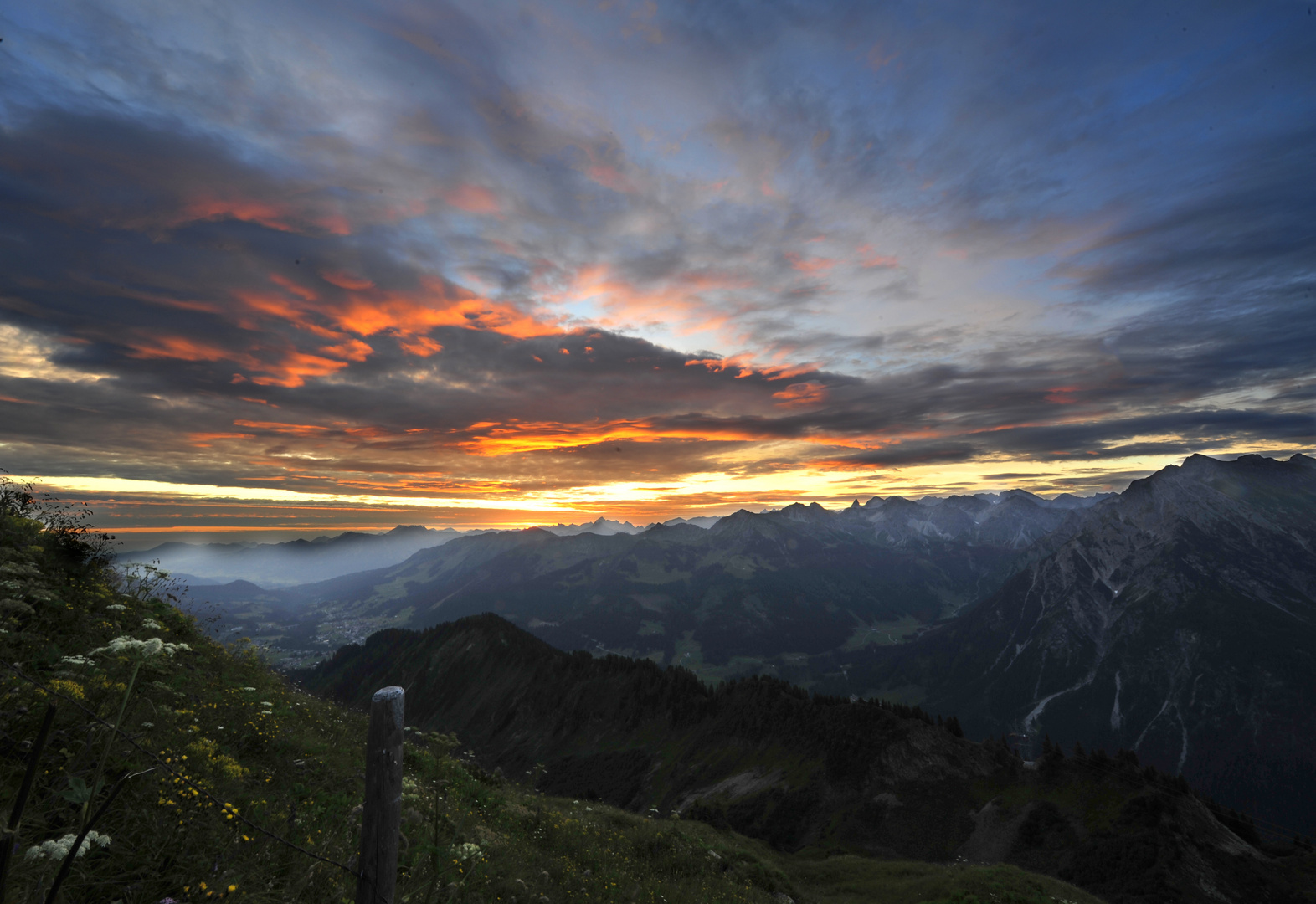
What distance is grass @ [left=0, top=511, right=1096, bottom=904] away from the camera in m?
6.67

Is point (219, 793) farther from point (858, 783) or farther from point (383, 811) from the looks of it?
point (858, 783)

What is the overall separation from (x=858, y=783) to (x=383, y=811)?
103489mm

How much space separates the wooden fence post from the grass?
2.38 feet

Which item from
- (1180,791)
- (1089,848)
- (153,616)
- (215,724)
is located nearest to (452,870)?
(215,724)

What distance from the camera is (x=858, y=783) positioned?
3378 inches

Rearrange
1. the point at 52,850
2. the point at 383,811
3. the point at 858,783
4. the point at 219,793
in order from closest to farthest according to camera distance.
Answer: the point at 52,850 → the point at 383,811 → the point at 219,793 → the point at 858,783

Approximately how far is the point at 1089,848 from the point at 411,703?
19010 centimetres

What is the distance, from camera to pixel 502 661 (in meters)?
187

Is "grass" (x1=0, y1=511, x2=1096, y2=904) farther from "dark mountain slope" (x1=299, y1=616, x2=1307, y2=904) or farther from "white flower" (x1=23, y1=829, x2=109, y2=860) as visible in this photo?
"dark mountain slope" (x1=299, y1=616, x2=1307, y2=904)

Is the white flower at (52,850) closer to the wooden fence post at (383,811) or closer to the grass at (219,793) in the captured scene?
the grass at (219,793)

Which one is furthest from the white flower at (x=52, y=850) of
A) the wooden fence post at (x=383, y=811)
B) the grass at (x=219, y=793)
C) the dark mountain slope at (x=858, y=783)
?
the dark mountain slope at (x=858, y=783)

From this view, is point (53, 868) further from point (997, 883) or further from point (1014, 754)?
point (1014, 754)

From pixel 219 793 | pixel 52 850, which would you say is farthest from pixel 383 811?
pixel 219 793

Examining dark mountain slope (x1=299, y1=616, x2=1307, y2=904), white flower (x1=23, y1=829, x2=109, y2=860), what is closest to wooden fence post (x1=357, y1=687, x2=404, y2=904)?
white flower (x1=23, y1=829, x2=109, y2=860)
